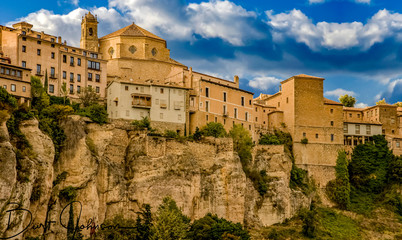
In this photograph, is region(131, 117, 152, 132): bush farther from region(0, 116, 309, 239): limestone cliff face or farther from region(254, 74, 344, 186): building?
region(254, 74, 344, 186): building

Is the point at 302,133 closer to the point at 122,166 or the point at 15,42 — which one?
the point at 122,166

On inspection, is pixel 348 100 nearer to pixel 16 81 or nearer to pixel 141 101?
pixel 141 101

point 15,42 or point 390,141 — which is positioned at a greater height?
point 15,42

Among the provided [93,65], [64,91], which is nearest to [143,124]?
[64,91]

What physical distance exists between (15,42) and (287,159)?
29.8 meters

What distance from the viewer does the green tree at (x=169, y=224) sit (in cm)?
5162

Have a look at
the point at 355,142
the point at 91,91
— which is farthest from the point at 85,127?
the point at 355,142

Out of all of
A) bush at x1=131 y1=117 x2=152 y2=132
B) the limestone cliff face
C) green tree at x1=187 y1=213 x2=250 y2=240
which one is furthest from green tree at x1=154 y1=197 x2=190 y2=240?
bush at x1=131 y1=117 x2=152 y2=132

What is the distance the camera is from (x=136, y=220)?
2131 inches

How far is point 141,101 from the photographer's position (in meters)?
65.0

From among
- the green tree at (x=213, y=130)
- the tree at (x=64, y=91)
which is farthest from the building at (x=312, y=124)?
the tree at (x=64, y=91)

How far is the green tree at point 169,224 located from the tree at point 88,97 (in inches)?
563

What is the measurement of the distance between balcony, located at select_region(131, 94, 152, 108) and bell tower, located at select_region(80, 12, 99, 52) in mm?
11447

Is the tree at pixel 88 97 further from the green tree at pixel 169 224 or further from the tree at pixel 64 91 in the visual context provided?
the green tree at pixel 169 224
